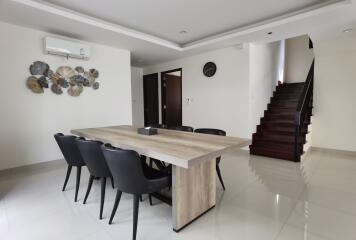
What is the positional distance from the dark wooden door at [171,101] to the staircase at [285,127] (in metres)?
2.55

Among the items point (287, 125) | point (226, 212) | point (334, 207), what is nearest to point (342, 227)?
point (334, 207)

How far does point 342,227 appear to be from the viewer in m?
1.87

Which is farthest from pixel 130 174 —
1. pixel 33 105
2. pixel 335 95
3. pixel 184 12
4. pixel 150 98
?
pixel 150 98

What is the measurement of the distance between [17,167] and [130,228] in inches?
109

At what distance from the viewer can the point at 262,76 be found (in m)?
5.10

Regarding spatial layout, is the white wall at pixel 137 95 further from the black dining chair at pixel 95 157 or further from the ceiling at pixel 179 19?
the black dining chair at pixel 95 157

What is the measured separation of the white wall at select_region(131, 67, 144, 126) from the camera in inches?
270

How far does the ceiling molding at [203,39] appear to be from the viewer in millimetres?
2766

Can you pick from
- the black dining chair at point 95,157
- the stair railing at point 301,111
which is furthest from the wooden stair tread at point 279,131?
the black dining chair at point 95,157

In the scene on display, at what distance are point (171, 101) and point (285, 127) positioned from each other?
3452mm

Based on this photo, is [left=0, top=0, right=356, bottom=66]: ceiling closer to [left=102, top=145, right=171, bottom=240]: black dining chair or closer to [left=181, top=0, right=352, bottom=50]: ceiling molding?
[left=181, top=0, right=352, bottom=50]: ceiling molding

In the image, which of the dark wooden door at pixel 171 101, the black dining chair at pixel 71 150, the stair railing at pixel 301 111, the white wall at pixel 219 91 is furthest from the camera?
the dark wooden door at pixel 171 101

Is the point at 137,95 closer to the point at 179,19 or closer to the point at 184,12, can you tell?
the point at 179,19

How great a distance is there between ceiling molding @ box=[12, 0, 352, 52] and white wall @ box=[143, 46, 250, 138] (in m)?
0.66
